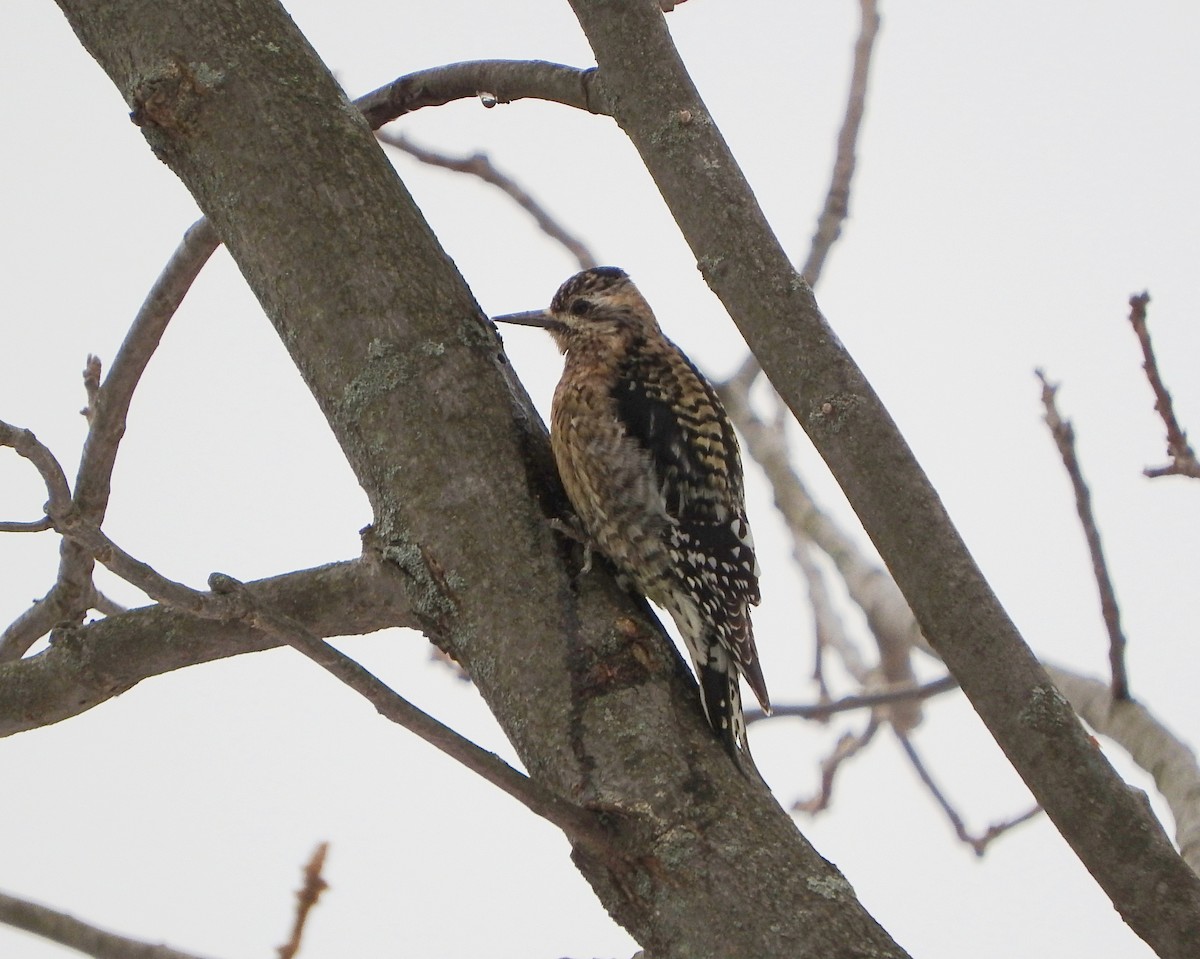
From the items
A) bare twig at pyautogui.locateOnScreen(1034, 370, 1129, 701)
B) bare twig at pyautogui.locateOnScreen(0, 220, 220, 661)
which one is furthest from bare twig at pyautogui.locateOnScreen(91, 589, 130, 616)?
bare twig at pyautogui.locateOnScreen(1034, 370, 1129, 701)

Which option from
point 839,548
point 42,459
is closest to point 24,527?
point 42,459

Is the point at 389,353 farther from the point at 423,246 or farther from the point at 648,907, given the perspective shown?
the point at 648,907

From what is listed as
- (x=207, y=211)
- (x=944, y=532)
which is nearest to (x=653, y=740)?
(x=944, y=532)

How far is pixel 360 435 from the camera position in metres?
2.18

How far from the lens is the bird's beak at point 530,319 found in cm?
399

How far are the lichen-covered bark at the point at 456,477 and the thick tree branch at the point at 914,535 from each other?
0.94ft

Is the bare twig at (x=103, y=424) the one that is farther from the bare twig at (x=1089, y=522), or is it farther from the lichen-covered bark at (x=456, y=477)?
the bare twig at (x=1089, y=522)

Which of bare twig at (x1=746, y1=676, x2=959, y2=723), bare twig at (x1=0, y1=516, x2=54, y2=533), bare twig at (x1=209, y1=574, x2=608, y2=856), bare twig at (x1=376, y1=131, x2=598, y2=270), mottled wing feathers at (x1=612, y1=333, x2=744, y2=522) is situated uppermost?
bare twig at (x1=376, y1=131, x2=598, y2=270)

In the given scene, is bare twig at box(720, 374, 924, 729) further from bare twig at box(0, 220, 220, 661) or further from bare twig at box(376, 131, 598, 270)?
bare twig at box(0, 220, 220, 661)

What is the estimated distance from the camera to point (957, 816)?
3303mm

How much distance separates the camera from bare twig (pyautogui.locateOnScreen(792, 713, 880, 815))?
3.71 m

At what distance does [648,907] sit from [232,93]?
146 centimetres

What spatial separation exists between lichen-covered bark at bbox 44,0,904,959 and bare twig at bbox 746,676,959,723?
65 centimetres

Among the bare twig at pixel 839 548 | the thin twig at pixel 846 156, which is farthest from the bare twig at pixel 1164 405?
the thin twig at pixel 846 156
